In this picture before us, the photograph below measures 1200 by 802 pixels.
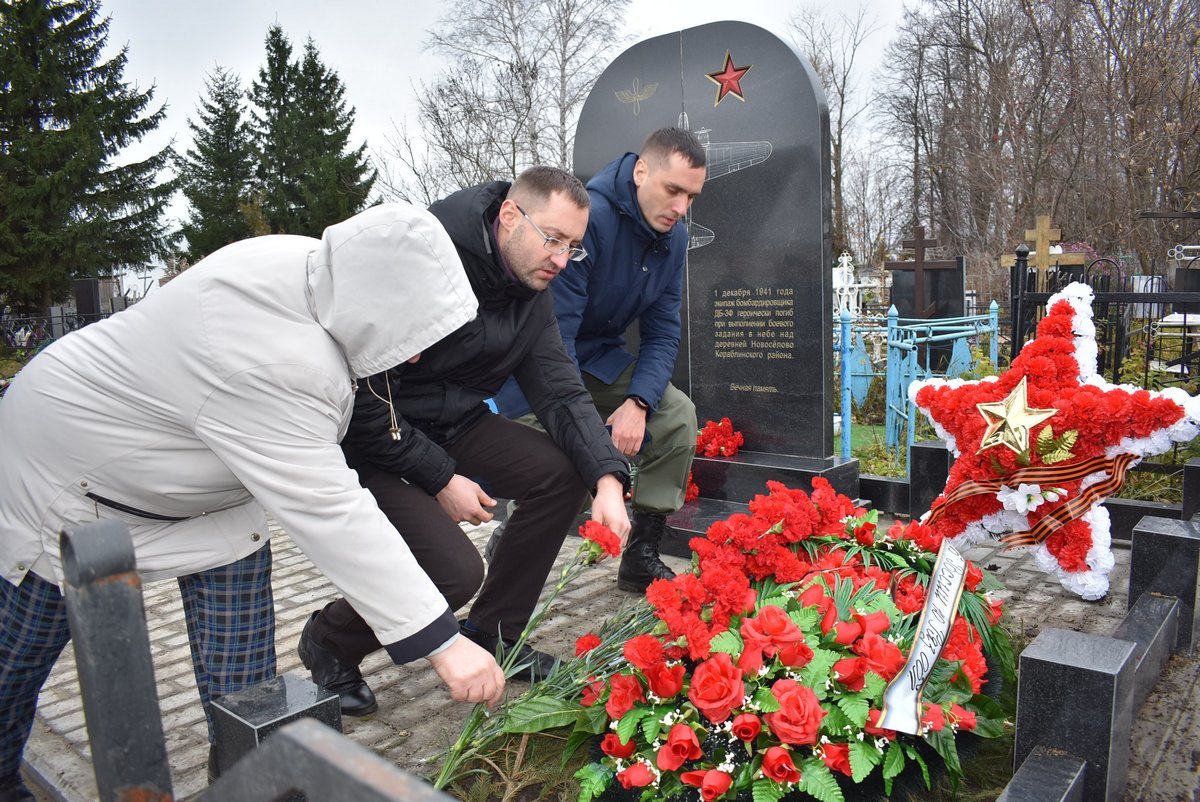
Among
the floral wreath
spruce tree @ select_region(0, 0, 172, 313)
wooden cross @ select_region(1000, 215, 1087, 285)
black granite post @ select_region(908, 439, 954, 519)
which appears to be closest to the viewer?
the floral wreath

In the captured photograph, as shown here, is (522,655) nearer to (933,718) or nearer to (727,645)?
(727,645)

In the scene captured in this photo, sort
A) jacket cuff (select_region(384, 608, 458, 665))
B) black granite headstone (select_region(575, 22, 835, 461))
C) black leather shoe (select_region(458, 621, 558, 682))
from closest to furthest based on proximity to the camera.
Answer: jacket cuff (select_region(384, 608, 458, 665)) → black leather shoe (select_region(458, 621, 558, 682)) → black granite headstone (select_region(575, 22, 835, 461))

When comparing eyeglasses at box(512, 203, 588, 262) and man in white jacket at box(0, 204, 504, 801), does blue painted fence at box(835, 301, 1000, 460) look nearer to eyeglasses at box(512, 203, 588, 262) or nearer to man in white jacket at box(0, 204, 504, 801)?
eyeglasses at box(512, 203, 588, 262)

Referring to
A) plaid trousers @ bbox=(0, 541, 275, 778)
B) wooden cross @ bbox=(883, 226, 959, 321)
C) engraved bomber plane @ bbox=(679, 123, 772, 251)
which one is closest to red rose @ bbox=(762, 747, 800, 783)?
plaid trousers @ bbox=(0, 541, 275, 778)

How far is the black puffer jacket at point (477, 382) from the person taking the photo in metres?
2.62

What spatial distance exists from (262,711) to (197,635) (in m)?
0.75

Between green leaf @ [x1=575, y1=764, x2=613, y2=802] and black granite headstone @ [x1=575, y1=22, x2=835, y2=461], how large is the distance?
330cm

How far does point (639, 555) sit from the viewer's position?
3.96m

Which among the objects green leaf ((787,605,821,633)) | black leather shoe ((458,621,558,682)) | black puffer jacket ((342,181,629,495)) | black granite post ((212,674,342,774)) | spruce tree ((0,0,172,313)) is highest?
spruce tree ((0,0,172,313))

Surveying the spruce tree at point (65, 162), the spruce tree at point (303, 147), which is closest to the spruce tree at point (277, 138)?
the spruce tree at point (303, 147)

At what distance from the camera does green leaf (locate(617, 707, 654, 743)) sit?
2.06m

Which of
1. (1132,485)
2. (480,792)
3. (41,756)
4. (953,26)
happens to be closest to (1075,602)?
(1132,485)

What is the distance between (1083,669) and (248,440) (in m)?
1.88

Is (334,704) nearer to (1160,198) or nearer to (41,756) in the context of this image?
(41,756)
